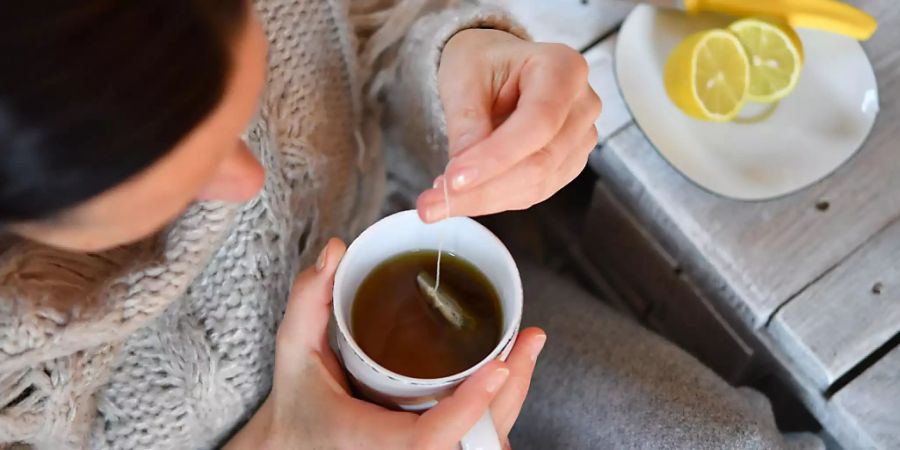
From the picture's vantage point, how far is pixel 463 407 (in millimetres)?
401

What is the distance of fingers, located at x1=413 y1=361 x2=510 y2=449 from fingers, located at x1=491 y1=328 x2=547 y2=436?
32 mm

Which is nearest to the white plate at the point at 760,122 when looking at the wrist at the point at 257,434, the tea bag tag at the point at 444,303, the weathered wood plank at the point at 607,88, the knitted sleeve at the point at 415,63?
the weathered wood plank at the point at 607,88

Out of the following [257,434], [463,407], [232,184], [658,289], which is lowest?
[658,289]

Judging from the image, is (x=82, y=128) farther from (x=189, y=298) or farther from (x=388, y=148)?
(x=388, y=148)

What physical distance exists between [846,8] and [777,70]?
3.1 inches

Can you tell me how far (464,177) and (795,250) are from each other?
31cm

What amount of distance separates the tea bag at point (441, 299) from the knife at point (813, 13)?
336 mm

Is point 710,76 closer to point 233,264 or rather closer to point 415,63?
point 415,63

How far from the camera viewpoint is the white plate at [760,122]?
62 centimetres

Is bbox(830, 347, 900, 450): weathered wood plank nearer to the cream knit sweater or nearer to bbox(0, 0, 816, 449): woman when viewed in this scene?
bbox(0, 0, 816, 449): woman

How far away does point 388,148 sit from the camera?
0.69 m

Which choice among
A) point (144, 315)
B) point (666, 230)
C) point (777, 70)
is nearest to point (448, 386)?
point (144, 315)

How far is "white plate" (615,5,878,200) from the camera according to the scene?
621mm

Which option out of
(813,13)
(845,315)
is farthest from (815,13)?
(845,315)
